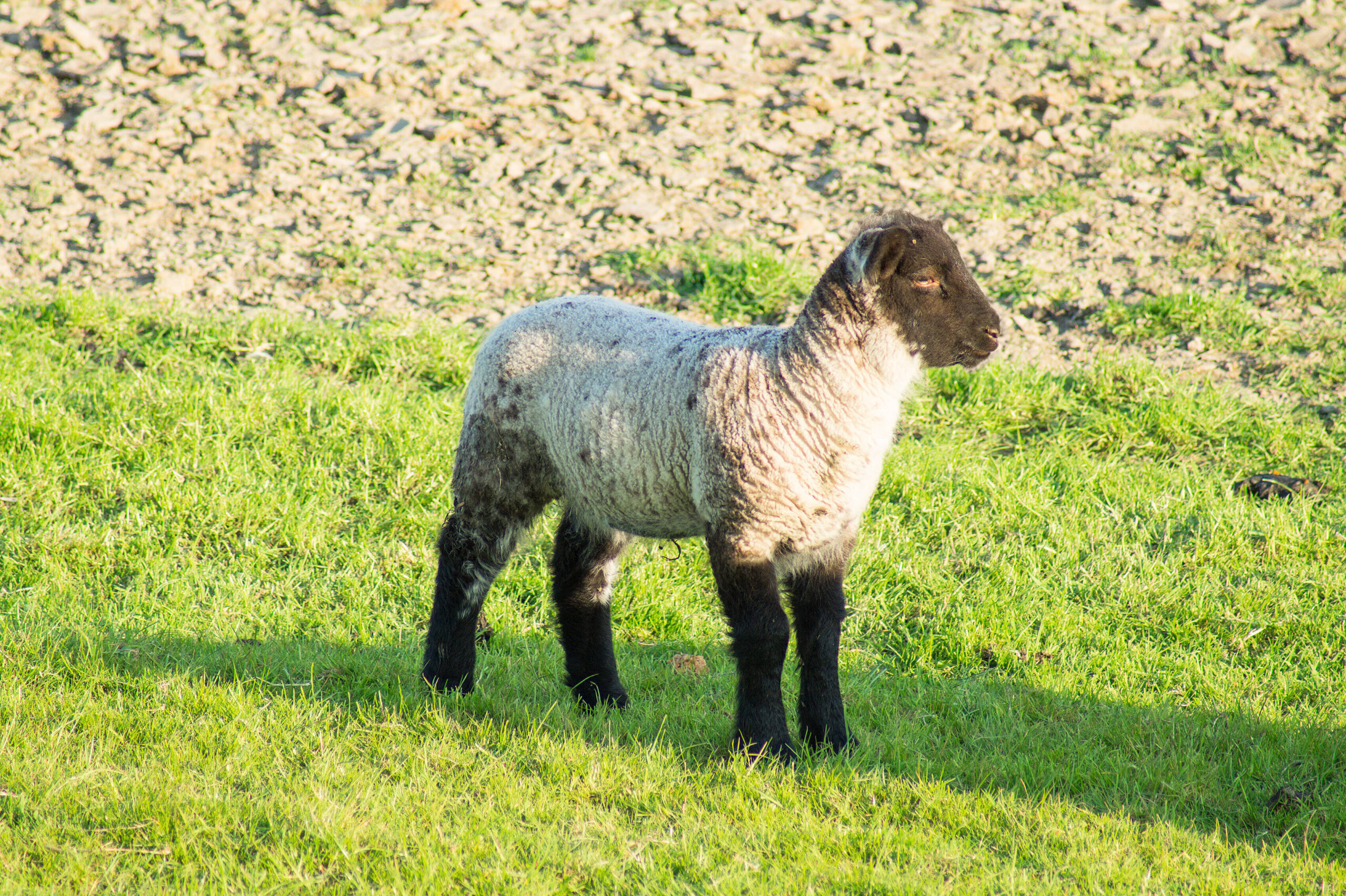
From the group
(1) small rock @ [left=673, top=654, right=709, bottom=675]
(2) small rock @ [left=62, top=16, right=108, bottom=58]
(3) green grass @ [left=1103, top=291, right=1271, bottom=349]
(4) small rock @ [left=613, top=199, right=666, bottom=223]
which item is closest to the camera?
(1) small rock @ [left=673, top=654, right=709, bottom=675]

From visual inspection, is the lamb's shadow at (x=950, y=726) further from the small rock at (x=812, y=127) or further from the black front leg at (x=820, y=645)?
the small rock at (x=812, y=127)

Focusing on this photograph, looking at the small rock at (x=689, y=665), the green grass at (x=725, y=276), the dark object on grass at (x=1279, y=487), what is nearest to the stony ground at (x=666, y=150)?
the green grass at (x=725, y=276)

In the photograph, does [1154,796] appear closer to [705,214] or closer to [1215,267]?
[1215,267]

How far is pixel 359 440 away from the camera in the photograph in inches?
290

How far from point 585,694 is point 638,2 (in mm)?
9375

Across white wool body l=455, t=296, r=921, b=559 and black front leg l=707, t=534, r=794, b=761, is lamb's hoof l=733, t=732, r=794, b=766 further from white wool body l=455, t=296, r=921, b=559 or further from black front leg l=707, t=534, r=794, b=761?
white wool body l=455, t=296, r=921, b=559

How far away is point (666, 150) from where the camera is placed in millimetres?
10812

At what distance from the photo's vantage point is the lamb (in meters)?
4.26

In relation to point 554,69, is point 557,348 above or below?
below

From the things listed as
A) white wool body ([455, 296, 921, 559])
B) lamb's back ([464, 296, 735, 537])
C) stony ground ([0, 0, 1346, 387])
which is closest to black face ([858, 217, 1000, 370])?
white wool body ([455, 296, 921, 559])

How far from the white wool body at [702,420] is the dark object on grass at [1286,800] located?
1.81 metres

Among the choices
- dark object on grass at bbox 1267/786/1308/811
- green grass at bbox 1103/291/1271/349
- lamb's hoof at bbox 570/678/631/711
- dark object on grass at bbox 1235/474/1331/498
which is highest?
green grass at bbox 1103/291/1271/349

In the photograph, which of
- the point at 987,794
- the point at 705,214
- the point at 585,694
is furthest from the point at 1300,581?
the point at 705,214

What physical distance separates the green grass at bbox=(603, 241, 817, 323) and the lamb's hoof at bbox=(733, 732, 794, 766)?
471 centimetres
